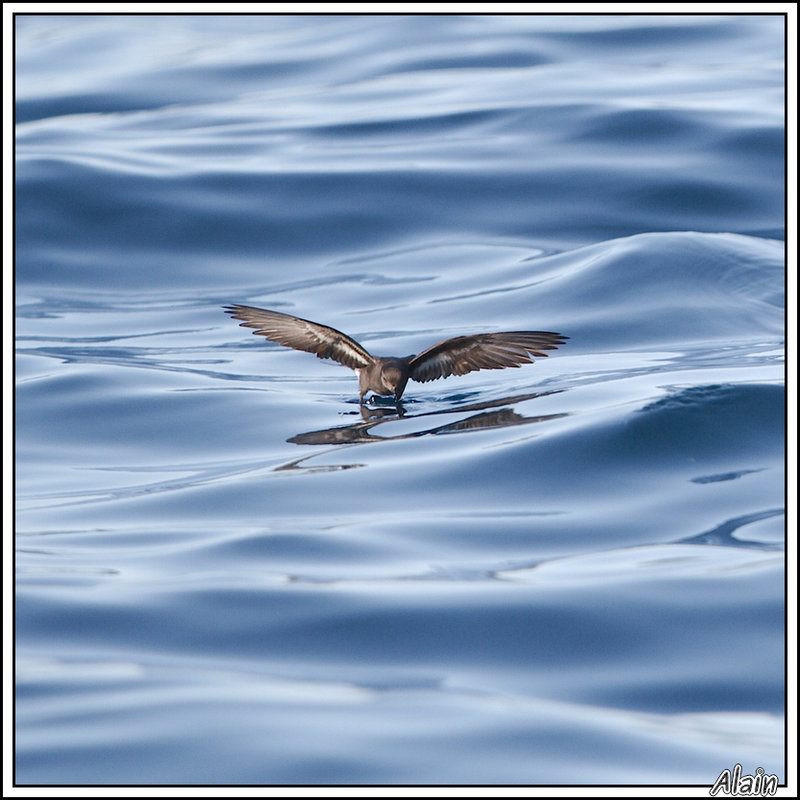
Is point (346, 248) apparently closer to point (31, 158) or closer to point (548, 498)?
point (31, 158)

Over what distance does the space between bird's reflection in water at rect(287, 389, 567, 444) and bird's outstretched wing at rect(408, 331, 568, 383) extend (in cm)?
23

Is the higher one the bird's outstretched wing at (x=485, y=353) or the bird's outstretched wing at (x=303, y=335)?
the bird's outstretched wing at (x=303, y=335)

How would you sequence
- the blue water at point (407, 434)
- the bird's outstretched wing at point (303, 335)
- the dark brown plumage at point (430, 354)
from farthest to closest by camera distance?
the bird's outstretched wing at point (303, 335)
the dark brown plumage at point (430, 354)
the blue water at point (407, 434)

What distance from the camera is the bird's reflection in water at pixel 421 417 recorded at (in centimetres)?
805

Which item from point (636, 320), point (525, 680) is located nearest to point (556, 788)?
point (525, 680)

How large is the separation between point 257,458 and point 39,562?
1.88 metres

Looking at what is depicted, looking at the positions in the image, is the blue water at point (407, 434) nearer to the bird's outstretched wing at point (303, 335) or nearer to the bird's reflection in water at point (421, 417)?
the bird's reflection in water at point (421, 417)

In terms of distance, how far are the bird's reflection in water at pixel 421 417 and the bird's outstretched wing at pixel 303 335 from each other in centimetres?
48

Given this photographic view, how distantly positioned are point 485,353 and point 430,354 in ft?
1.15

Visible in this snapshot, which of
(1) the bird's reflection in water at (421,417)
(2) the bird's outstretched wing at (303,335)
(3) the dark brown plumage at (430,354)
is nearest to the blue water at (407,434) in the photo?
(1) the bird's reflection in water at (421,417)

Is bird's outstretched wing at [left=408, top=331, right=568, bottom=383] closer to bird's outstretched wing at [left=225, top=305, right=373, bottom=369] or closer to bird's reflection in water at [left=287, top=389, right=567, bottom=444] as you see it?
bird's reflection in water at [left=287, top=389, right=567, bottom=444]

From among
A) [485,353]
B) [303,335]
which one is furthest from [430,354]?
[303,335]

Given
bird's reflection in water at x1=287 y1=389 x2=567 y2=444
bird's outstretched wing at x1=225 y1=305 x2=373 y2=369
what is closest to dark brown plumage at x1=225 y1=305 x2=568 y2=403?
bird's outstretched wing at x1=225 y1=305 x2=373 y2=369

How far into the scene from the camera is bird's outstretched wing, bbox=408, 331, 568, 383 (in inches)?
334
